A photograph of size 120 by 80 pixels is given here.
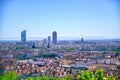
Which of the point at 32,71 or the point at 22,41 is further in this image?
the point at 22,41

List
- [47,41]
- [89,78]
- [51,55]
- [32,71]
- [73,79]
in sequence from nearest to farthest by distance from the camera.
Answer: [89,78], [73,79], [32,71], [51,55], [47,41]

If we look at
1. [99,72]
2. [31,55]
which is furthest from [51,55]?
[99,72]

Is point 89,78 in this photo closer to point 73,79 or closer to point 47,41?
point 73,79

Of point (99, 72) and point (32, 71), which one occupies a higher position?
point (99, 72)

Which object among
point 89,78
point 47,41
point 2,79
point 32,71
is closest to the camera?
point 89,78

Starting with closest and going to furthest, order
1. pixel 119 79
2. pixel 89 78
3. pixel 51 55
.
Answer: pixel 89 78, pixel 119 79, pixel 51 55

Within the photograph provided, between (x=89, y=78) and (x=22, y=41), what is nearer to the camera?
(x=89, y=78)

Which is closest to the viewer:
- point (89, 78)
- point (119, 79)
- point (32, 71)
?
point (89, 78)

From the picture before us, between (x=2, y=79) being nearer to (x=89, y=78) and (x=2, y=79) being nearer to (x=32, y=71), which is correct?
(x=89, y=78)

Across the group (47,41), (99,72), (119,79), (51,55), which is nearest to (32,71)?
(119,79)
